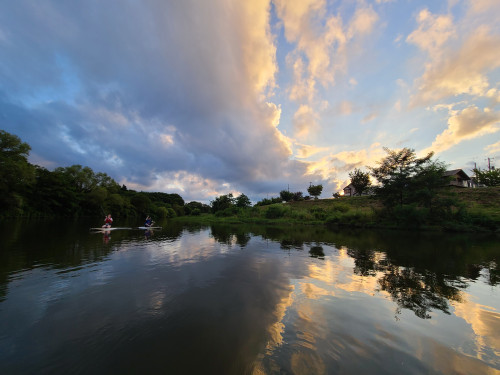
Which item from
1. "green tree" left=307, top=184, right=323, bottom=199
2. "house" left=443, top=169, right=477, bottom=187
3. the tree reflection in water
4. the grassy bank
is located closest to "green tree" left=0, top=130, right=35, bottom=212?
the grassy bank

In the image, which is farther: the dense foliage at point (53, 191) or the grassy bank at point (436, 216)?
the dense foliage at point (53, 191)

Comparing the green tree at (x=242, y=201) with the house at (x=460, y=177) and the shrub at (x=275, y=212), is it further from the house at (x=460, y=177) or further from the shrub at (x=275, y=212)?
the house at (x=460, y=177)

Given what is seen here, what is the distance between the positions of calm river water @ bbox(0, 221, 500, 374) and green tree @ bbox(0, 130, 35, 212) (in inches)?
1581

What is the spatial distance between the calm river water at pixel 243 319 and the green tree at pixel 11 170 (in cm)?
4016

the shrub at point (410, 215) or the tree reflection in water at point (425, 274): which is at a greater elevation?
the shrub at point (410, 215)

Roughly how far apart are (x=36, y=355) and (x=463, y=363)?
7525mm

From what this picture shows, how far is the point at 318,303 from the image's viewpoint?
5785 mm

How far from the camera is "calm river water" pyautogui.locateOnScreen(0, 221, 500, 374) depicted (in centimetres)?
332

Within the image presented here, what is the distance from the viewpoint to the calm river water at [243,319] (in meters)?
3.32

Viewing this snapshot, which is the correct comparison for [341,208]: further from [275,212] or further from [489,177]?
[489,177]

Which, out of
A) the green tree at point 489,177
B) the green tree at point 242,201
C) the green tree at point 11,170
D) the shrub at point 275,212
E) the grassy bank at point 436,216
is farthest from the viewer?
the green tree at point 242,201

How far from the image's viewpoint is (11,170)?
34.5m

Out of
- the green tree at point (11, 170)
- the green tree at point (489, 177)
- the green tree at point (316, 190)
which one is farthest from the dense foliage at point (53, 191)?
the green tree at point (489, 177)

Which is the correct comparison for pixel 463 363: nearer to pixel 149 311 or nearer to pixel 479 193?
pixel 149 311
